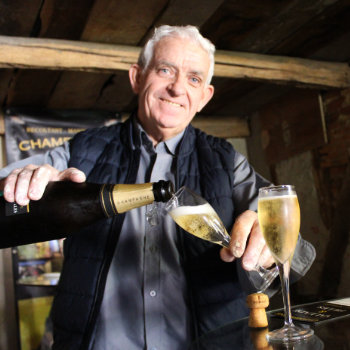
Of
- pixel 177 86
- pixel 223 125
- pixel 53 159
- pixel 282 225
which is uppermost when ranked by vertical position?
pixel 223 125

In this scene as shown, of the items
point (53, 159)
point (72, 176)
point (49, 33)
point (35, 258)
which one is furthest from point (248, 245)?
point (35, 258)

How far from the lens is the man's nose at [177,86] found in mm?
1499

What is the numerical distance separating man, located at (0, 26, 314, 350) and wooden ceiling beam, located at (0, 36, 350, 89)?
Answer: 76cm

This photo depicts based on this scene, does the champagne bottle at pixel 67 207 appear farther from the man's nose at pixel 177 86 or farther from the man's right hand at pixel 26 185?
the man's nose at pixel 177 86

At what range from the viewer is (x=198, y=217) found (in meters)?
1.02

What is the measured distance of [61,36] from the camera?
225 cm

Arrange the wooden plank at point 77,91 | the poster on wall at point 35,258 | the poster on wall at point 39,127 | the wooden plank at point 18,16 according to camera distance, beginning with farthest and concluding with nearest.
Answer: the poster on wall at point 39,127
the poster on wall at point 35,258
the wooden plank at point 77,91
the wooden plank at point 18,16

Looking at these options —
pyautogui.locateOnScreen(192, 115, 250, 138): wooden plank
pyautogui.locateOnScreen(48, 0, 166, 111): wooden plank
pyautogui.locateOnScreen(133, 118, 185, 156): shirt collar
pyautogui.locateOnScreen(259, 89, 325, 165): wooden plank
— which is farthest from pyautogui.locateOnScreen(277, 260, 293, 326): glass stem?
pyautogui.locateOnScreen(192, 115, 250, 138): wooden plank

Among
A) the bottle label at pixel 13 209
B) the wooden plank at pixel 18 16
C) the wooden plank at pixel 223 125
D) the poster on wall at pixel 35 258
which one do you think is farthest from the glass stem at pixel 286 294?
the wooden plank at pixel 223 125

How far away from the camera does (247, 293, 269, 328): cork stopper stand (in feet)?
2.89

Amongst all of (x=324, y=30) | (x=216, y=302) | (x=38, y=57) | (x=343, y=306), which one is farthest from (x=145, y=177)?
(x=324, y=30)

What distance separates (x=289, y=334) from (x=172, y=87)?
3.23ft

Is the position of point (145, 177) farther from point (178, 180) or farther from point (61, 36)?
point (61, 36)

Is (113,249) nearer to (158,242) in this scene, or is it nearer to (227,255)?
(158,242)
